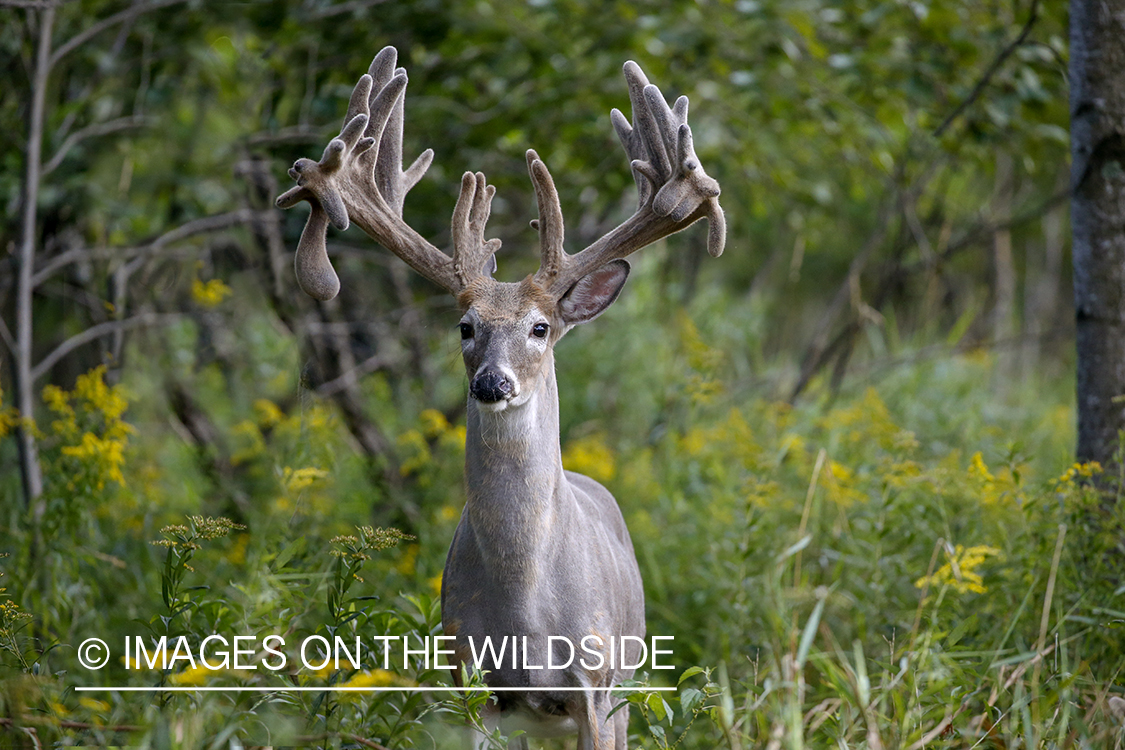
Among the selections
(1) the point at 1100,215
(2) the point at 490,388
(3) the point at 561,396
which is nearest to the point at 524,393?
(2) the point at 490,388

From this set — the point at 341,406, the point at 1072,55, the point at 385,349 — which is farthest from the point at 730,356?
the point at 1072,55

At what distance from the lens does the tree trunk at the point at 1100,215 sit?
13.8 ft

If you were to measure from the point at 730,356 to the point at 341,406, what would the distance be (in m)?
4.41

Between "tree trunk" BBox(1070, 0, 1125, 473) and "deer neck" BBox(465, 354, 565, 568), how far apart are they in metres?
2.40

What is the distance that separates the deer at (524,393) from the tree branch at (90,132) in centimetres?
250

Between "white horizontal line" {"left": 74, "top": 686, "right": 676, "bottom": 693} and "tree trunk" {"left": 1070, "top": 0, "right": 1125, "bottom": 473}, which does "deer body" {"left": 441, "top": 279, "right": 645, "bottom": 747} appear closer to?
"white horizontal line" {"left": 74, "top": 686, "right": 676, "bottom": 693}

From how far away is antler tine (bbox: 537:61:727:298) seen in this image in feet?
11.4

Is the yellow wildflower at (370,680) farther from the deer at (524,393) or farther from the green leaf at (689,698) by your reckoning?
the green leaf at (689,698)

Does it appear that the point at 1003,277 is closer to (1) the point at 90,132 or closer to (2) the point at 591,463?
(2) the point at 591,463

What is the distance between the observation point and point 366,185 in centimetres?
363

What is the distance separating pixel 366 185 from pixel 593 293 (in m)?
0.91

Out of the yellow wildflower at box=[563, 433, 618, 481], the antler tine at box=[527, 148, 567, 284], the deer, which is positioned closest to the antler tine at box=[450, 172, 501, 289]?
the deer

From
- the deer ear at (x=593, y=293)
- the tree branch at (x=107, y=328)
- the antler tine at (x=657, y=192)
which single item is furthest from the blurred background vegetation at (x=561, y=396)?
the antler tine at (x=657, y=192)

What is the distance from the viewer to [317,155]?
235 inches
